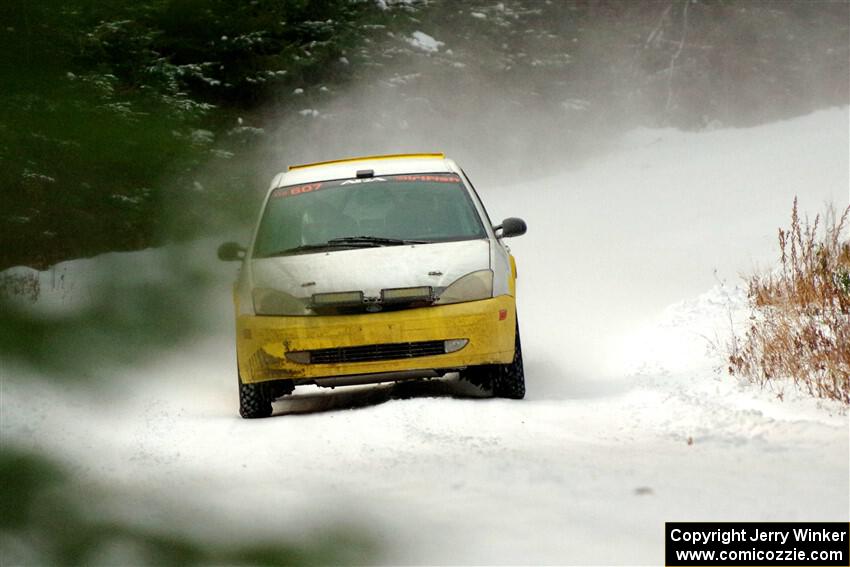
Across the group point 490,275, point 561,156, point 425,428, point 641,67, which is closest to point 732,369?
point 490,275

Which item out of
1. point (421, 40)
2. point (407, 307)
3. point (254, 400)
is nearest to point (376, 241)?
point (407, 307)

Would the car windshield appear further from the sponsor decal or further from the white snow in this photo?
the white snow

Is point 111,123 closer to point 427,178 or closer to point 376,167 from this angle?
point 427,178

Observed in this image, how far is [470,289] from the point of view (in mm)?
7035

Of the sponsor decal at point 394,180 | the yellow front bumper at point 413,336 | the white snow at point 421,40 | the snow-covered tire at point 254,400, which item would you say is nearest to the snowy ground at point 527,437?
the snow-covered tire at point 254,400

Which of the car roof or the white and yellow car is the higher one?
the car roof

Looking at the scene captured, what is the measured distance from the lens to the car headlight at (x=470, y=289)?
6.96 m

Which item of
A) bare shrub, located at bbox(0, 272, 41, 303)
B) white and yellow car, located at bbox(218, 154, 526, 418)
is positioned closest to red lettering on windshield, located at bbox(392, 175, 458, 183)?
white and yellow car, located at bbox(218, 154, 526, 418)

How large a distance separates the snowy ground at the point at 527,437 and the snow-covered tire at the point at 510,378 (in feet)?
0.89
